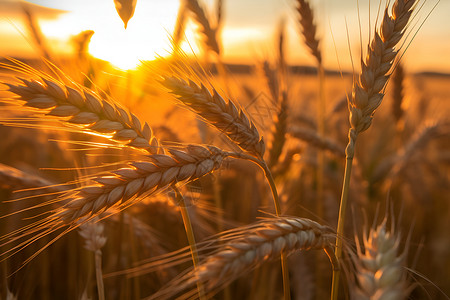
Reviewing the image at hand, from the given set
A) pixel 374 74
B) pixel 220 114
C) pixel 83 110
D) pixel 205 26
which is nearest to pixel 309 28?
pixel 205 26

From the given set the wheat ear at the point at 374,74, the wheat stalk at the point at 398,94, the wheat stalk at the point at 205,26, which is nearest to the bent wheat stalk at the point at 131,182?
the wheat ear at the point at 374,74

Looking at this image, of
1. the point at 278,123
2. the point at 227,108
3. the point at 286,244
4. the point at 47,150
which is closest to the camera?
the point at 286,244

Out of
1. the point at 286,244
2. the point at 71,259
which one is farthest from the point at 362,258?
the point at 71,259

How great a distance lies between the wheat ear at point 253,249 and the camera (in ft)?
2.40

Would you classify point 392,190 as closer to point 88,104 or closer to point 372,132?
point 372,132

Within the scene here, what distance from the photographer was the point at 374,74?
3.49 ft

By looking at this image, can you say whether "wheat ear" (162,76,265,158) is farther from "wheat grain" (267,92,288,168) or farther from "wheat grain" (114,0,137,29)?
"wheat grain" (267,92,288,168)

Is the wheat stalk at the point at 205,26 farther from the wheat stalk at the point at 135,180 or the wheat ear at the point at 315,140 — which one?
the wheat stalk at the point at 135,180

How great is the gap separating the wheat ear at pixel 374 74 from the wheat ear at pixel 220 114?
0.28 meters

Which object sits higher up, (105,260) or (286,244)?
(286,244)

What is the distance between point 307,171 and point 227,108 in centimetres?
278

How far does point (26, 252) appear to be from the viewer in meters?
2.29

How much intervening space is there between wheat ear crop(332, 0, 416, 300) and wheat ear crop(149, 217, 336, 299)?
0.22 m

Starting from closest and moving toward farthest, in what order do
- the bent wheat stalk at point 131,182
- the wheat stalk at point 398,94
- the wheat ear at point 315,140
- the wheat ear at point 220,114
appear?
the bent wheat stalk at point 131,182, the wheat ear at point 220,114, the wheat ear at point 315,140, the wheat stalk at point 398,94
